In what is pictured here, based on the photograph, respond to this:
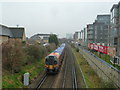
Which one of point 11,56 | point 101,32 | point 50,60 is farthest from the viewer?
point 101,32

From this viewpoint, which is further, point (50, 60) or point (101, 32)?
point (101, 32)

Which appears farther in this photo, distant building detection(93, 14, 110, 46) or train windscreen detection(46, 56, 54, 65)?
distant building detection(93, 14, 110, 46)

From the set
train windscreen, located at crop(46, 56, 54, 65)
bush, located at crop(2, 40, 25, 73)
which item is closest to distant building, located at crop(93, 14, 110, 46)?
train windscreen, located at crop(46, 56, 54, 65)

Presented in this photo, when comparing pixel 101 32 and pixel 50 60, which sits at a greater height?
pixel 101 32

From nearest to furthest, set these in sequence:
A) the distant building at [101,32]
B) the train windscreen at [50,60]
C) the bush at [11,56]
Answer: the bush at [11,56]
the train windscreen at [50,60]
the distant building at [101,32]

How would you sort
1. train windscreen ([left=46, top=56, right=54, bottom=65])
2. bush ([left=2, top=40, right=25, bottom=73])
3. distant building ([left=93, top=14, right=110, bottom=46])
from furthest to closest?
distant building ([left=93, top=14, right=110, bottom=46]) → train windscreen ([left=46, top=56, right=54, bottom=65]) → bush ([left=2, top=40, right=25, bottom=73])

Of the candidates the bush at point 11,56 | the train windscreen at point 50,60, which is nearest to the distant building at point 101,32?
the train windscreen at point 50,60

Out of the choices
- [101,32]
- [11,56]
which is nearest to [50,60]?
[11,56]

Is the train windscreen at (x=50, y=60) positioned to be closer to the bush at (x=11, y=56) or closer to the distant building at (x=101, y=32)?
the bush at (x=11, y=56)

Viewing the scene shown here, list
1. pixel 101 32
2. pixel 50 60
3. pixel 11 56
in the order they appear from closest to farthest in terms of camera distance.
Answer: pixel 11 56
pixel 50 60
pixel 101 32

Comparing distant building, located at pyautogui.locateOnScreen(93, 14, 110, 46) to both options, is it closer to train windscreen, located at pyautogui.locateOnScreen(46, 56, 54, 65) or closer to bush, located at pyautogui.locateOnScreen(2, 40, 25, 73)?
train windscreen, located at pyautogui.locateOnScreen(46, 56, 54, 65)

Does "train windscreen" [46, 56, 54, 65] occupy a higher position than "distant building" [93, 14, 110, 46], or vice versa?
"distant building" [93, 14, 110, 46]

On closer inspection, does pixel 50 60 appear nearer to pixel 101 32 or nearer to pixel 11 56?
pixel 11 56

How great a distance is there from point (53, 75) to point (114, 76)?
7554 mm
